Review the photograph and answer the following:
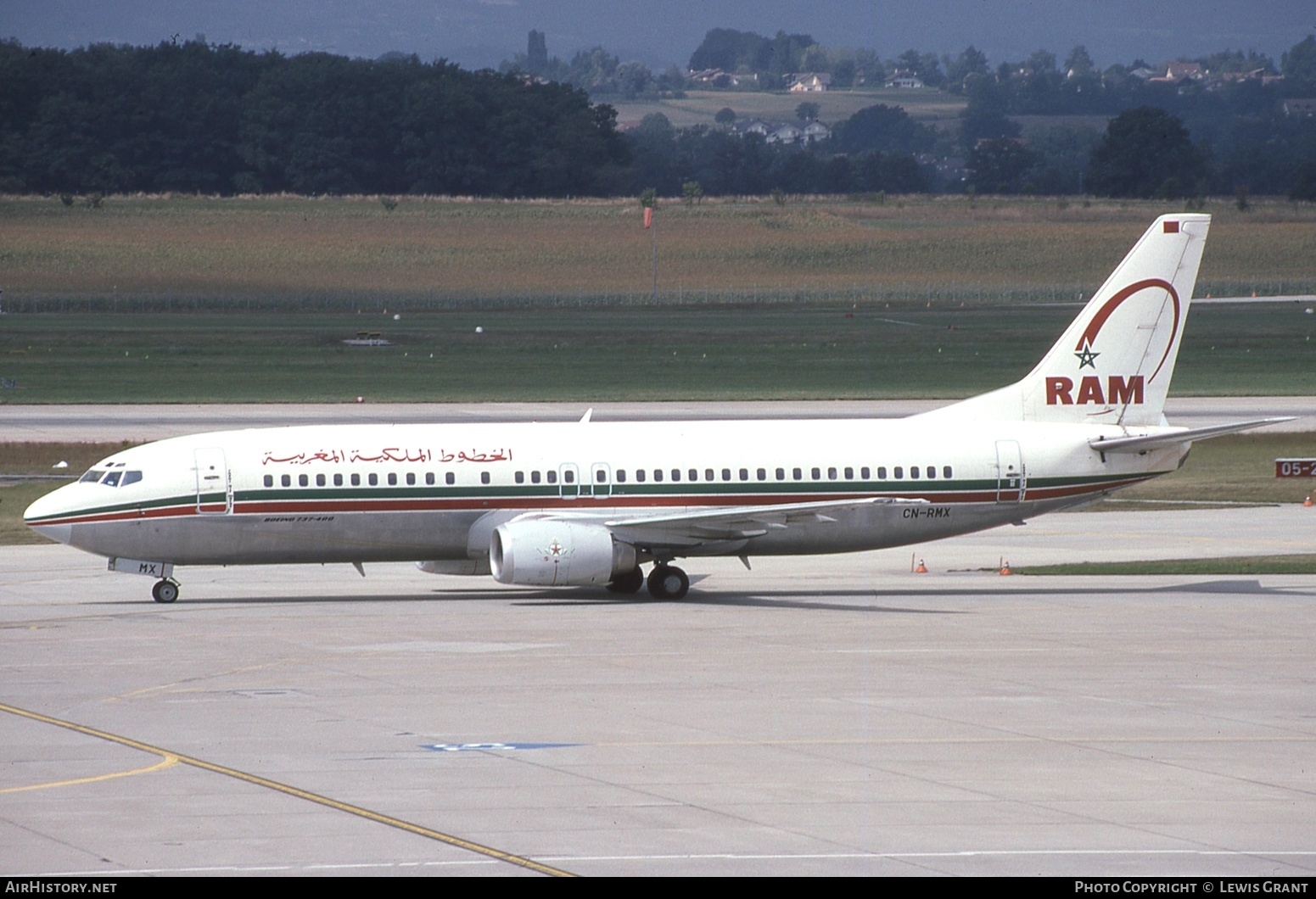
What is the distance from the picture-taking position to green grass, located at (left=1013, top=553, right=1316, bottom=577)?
41.3 metres

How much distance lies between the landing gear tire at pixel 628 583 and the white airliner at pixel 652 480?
4cm

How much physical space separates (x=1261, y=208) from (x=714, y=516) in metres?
162

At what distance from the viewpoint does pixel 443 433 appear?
38.6m

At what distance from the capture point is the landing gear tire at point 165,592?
3766cm

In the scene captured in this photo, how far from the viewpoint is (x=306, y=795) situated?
801 inches

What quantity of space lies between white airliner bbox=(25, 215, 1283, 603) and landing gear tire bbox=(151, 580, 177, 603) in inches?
2.2

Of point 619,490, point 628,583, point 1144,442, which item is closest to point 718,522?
point 619,490

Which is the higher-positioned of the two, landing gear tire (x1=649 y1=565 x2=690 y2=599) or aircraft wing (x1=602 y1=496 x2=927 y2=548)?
aircraft wing (x1=602 y1=496 x2=927 y2=548)

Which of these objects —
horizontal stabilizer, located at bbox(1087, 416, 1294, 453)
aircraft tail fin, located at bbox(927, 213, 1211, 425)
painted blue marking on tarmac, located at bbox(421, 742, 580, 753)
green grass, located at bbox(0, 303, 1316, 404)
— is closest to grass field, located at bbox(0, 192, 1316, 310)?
green grass, located at bbox(0, 303, 1316, 404)

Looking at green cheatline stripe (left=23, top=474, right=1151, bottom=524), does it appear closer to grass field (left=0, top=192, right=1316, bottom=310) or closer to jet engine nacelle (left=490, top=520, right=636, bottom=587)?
jet engine nacelle (left=490, top=520, right=636, bottom=587)

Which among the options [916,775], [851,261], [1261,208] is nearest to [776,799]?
[916,775]

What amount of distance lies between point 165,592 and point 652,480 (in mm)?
10417

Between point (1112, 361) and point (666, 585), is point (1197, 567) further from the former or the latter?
point (666, 585)
